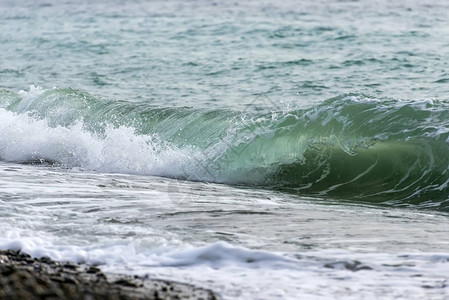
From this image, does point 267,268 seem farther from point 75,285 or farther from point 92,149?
point 92,149

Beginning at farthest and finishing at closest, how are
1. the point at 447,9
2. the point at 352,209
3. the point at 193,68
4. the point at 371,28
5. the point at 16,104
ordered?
the point at 447,9 < the point at 371,28 < the point at 193,68 < the point at 16,104 < the point at 352,209

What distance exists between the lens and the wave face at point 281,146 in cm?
708

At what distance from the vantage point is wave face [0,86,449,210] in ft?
23.2

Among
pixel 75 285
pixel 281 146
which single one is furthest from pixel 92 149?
pixel 75 285

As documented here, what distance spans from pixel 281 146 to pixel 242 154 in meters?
0.38

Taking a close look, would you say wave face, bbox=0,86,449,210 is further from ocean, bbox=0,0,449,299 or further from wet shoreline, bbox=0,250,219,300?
wet shoreline, bbox=0,250,219,300

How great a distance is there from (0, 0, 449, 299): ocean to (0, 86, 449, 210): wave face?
0.02m

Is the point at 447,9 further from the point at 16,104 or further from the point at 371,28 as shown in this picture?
the point at 16,104

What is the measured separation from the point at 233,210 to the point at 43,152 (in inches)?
138

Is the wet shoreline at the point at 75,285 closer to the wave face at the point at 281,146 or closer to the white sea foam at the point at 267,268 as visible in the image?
the white sea foam at the point at 267,268

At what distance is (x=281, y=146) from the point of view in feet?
26.1

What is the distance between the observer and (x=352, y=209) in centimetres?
595

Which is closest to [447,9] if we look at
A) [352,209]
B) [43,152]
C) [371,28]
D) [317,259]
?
[371,28]

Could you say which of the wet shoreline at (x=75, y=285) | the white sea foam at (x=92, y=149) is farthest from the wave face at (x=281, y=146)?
the wet shoreline at (x=75, y=285)
